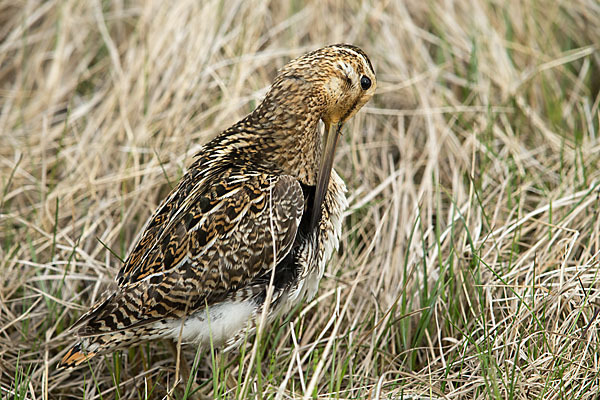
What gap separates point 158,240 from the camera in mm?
3268

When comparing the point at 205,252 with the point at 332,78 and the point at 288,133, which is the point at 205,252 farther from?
the point at 332,78

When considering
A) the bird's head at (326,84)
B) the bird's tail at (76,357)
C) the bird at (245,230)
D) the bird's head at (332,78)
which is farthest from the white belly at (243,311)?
the bird's head at (332,78)

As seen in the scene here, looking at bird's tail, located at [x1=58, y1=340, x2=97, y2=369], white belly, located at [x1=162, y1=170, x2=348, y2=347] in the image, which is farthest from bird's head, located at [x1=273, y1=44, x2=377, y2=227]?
bird's tail, located at [x1=58, y1=340, x2=97, y2=369]

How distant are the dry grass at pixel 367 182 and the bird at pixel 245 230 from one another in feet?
0.78

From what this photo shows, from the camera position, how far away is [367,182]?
4578mm

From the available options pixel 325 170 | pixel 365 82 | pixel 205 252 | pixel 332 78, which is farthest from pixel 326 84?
pixel 205 252

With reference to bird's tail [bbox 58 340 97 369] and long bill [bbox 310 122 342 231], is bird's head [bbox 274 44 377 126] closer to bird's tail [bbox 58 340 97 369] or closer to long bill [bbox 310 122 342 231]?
long bill [bbox 310 122 342 231]

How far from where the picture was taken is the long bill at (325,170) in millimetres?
3414

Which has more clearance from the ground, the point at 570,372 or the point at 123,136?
the point at 123,136

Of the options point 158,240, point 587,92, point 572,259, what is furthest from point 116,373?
point 587,92

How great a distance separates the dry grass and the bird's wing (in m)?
0.31

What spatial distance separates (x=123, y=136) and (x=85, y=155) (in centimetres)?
26

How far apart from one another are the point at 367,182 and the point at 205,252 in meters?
1.63

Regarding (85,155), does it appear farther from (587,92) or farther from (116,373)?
(587,92)
